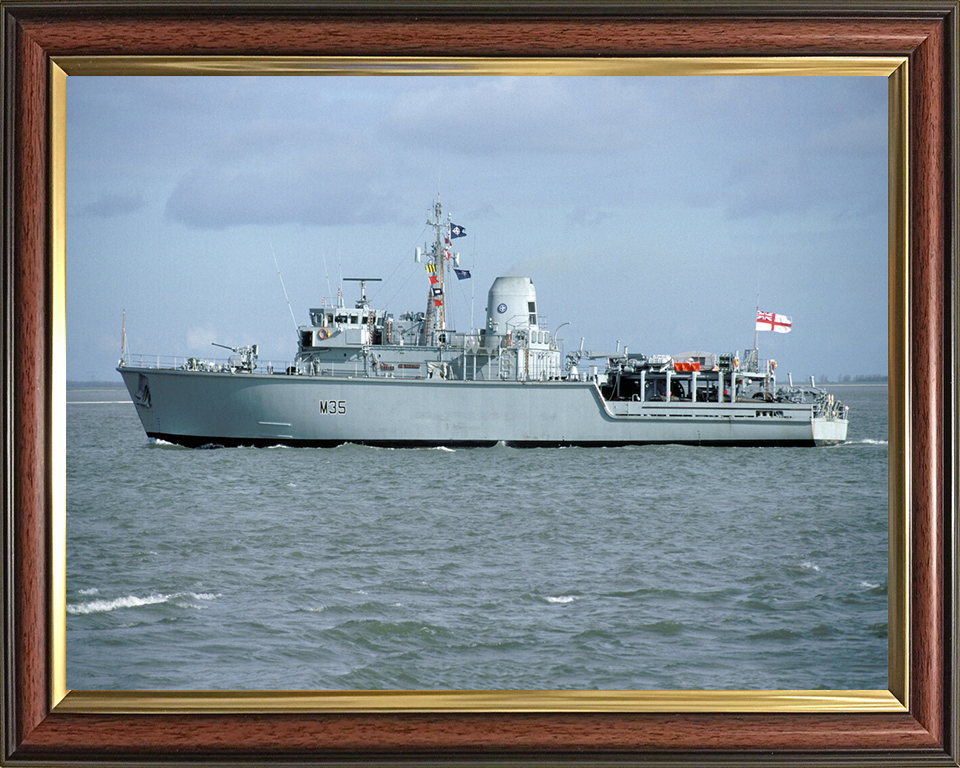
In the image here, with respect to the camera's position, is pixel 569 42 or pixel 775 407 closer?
pixel 569 42

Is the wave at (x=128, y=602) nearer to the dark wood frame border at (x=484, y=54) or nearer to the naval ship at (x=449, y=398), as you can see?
the dark wood frame border at (x=484, y=54)

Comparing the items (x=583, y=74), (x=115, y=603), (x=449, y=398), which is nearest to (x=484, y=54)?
(x=583, y=74)

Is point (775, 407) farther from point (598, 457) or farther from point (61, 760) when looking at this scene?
point (61, 760)

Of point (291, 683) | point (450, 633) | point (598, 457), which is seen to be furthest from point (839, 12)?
point (598, 457)

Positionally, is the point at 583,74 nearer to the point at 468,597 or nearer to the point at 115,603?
the point at 468,597

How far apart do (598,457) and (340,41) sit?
1628 centimetres

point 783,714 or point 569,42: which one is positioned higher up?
point 569,42

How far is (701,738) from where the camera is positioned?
10.6 ft

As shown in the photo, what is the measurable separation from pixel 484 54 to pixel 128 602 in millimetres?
2720

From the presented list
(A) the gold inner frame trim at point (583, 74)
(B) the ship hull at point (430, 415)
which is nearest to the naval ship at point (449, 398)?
(B) the ship hull at point (430, 415)

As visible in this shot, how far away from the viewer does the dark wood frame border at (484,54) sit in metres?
3.35

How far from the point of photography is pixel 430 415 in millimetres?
20984

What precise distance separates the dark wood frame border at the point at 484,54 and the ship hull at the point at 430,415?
16.8m

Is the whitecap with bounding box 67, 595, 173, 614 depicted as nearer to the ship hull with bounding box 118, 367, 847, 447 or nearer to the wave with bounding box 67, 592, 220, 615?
the wave with bounding box 67, 592, 220, 615
